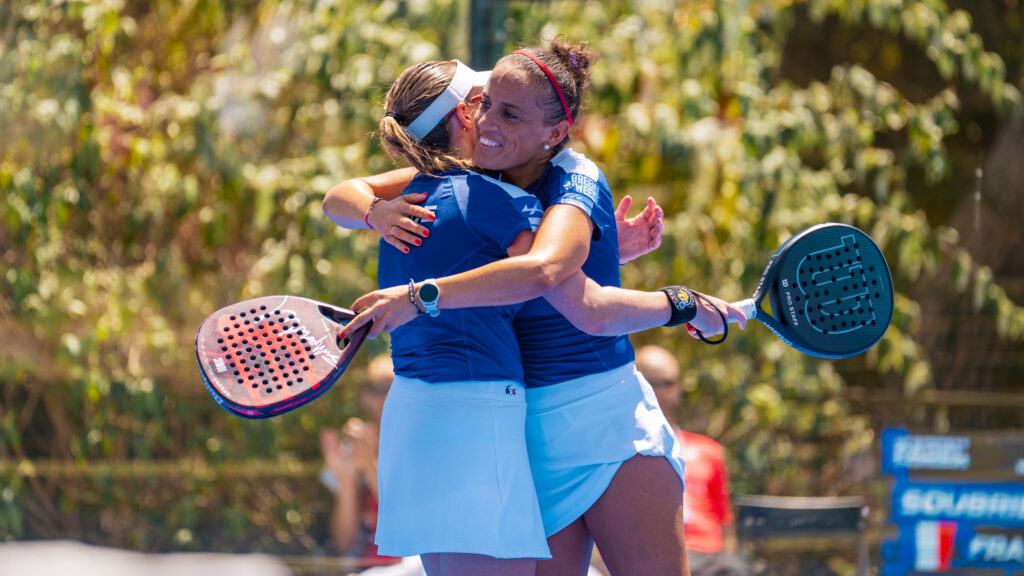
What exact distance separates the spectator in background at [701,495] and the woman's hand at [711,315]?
6.35 feet

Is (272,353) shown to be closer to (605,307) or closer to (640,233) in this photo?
(605,307)

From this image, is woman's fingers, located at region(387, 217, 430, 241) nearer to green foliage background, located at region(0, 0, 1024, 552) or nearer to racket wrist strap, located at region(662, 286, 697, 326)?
racket wrist strap, located at region(662, 286, 697, 326)

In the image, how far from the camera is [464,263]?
77.6 inches

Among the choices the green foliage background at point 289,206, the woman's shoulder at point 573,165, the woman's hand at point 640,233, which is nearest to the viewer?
the woman's shoulder at point 573,165

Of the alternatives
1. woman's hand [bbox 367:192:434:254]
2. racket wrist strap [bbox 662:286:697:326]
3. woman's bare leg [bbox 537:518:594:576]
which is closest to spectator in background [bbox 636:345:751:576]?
woman's bare leg [bbox 537:518:594:576]

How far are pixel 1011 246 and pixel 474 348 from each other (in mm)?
5111

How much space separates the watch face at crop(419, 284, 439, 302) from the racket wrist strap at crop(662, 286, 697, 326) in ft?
1.60

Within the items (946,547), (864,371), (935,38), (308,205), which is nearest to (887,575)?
(946,547)

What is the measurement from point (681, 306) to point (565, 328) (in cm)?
22

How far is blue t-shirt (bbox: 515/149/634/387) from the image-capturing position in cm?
211

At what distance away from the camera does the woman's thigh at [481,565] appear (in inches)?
76.3

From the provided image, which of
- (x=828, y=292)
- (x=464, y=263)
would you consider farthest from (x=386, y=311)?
(x=828, y=292)

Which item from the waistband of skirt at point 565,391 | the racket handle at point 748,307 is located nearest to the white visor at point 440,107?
the waistband of skirt at point 565,391

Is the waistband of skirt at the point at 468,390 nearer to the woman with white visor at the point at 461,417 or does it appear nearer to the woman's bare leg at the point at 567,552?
the woman with white visor at the point at 461,417
